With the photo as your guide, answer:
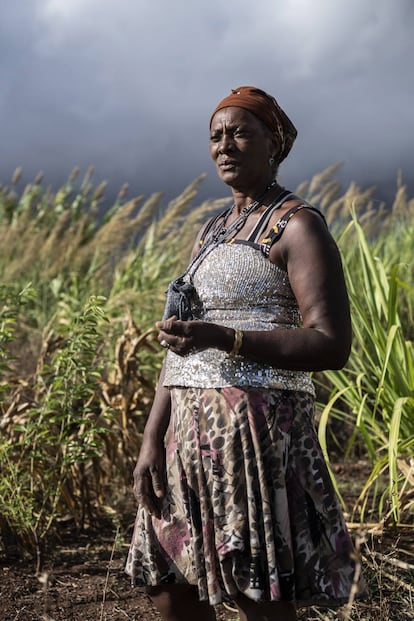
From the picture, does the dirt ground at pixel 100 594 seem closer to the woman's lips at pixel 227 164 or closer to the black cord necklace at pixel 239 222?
the black cord necklace at pixel 239 222

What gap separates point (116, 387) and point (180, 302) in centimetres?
229

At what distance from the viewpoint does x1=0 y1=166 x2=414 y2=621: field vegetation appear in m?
3.20

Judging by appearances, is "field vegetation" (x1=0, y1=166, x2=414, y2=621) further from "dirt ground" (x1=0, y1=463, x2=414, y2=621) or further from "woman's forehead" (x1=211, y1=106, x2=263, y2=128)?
"woman's forehead" (x1=211, y1=106, x2=263, y2=128)

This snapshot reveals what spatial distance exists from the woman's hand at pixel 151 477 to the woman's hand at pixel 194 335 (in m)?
0.37

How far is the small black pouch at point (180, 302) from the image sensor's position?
1818 millimetres

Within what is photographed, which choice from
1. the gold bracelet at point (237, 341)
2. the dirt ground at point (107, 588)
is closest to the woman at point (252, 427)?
the gold bracelet at point (237, 341)

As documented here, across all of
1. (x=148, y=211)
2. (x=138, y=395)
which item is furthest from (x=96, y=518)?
(x=148, y=211)

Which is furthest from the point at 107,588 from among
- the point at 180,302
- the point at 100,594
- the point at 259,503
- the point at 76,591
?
the point at 180,302

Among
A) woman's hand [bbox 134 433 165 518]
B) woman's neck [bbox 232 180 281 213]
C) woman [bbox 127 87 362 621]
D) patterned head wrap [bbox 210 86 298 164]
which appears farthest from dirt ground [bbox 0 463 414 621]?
patterned head wrap [bbox 210 86 298 164]

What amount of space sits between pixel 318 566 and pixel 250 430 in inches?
13.3

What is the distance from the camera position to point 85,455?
3309mm

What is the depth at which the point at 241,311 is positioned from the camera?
1812 mm

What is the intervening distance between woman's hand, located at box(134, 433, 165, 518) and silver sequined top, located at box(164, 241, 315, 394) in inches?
8.0

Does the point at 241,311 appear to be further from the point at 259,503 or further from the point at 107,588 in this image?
the point at 107,588
